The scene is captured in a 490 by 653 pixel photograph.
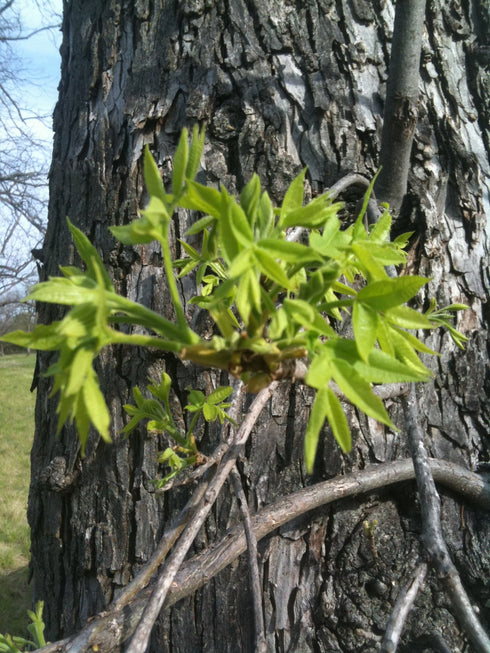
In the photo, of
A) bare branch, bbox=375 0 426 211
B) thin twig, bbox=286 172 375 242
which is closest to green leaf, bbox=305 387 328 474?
thin twig, bbox=286 172 375 242

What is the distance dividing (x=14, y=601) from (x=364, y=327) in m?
4.29

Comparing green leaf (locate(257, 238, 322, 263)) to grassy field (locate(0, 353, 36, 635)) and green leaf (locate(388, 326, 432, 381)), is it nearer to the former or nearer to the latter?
green leaf (locate(388, 326, 432, 381))

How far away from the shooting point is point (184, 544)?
812mm

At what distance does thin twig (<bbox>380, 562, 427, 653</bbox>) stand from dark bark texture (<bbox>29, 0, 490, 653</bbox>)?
1.50ft

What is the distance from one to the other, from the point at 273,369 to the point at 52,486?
1.12 metres

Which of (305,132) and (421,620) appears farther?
(305,132)

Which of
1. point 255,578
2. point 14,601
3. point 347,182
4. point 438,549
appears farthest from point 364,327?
point 14,601

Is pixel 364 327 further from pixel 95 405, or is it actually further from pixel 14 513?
pixel 14 513

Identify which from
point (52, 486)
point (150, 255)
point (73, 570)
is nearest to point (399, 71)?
point (150, 255)

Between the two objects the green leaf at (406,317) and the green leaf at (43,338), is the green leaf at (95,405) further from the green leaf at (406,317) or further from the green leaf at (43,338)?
the green leaf at (406,317)

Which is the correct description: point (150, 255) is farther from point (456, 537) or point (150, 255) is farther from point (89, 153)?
point (456, 537)

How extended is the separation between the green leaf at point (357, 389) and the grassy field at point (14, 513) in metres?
3.69

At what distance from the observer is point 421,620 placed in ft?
3.69

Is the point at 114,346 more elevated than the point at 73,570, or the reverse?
the point at 114,346
